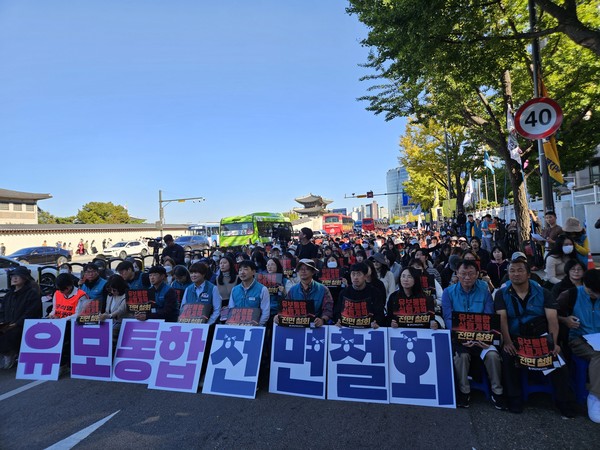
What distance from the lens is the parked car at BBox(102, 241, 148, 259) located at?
3136 cm

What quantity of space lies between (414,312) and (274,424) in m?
1.97

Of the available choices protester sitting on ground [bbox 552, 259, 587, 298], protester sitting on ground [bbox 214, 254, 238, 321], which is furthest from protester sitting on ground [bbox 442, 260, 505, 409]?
protester sitting on ground [bbox 214, 254, 238, 321]

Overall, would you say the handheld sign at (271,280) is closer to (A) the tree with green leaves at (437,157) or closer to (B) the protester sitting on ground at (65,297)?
(B) the protester sitting on ground at (65,297)

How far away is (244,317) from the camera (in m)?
4.94

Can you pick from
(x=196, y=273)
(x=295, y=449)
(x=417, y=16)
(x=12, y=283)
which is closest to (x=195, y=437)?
(x=295, y=449)

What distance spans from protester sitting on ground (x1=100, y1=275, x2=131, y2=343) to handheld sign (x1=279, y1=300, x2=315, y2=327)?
2546 millimetres

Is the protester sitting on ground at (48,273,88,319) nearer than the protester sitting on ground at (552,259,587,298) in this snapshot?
No

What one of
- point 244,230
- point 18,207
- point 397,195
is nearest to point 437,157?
point 244,230

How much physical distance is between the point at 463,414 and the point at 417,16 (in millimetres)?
6794

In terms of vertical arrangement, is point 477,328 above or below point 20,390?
above

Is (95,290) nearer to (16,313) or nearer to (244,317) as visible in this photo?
(16,313)

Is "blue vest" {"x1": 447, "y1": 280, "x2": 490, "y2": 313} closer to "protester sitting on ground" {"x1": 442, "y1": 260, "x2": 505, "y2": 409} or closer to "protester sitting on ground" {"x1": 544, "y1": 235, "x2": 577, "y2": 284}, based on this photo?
"protester sitting on ground" {"x1": 442, "y1": 260, "x2": 505, "y2": 409}

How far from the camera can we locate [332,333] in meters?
4.45

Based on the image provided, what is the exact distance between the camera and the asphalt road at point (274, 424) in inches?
136
